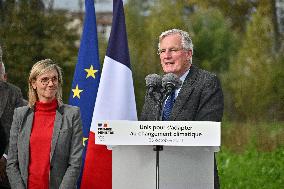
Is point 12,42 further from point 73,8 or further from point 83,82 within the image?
point 83,82

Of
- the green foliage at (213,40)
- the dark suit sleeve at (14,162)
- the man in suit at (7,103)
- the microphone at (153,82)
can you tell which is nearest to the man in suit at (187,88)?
the microphone at (153,82)

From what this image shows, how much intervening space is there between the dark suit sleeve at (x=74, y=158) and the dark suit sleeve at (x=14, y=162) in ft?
0.75

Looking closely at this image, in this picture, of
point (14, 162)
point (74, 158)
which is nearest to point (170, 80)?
point (74, 158)

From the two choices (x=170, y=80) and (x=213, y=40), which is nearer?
(x=170, y=80)

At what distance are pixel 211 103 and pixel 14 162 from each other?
3.58 ft

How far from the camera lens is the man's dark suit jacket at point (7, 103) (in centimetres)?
417

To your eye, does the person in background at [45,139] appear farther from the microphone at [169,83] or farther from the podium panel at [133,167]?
the microphone at [169,83]

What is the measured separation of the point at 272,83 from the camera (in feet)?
28.8

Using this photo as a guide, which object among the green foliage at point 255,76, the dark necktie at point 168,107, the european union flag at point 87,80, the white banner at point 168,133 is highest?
the green foliage at point 255,76

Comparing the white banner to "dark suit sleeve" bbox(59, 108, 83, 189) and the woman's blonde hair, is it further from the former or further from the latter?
the woman's blonde hair

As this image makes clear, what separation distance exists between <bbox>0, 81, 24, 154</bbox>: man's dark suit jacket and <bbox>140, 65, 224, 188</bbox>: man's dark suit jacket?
1085mm

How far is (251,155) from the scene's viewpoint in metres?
8.64

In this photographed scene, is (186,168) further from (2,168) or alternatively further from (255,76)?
(255,76)

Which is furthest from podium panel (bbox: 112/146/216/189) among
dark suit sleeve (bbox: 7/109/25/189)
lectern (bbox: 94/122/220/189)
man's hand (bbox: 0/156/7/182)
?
man's hand (bbox: 0/156/7/182)
